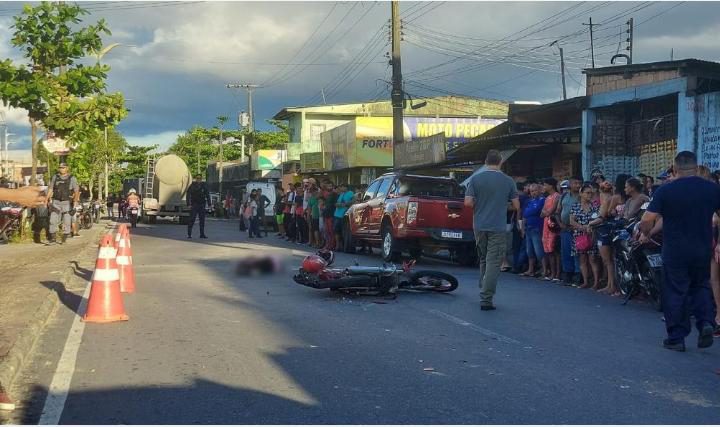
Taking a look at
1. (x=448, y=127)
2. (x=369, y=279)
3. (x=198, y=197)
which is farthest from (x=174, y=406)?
(x=448, y=127)

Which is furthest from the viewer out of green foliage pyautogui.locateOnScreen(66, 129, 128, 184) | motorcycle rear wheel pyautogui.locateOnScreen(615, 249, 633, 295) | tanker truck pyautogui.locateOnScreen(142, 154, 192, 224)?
tanker truck pyautogui.locateOnScreen(142, 154, 192, 224)

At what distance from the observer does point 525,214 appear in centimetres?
1416

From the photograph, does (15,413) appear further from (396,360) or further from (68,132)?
(68,132)

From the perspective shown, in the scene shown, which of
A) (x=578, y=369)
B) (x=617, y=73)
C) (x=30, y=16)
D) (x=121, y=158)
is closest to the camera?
(x=578, y=369)

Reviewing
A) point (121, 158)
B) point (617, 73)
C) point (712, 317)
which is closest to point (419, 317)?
point (712, 317)

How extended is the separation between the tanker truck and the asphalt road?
29.5 meters

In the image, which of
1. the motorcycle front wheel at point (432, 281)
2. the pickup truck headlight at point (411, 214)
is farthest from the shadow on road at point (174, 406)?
the pickup truck headlight at point (411, 214)

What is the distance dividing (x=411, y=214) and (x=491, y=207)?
230 inches

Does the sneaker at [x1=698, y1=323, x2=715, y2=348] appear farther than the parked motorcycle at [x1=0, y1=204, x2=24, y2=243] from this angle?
No

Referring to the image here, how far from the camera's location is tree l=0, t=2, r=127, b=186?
17.7m

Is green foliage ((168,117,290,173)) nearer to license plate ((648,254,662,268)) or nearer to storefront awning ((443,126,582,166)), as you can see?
storefront awning ((443,126,582,166))

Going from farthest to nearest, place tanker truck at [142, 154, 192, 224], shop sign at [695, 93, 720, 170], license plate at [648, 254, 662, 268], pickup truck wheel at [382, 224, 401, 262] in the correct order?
tanker truck at [142, 154, 192, 224]
pickup truck wheel at [382, 224, 401, 262]
shop sign at [695, 93, 720, 170]
license plate at [648, 254, 662, 268]

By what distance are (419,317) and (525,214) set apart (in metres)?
5.91

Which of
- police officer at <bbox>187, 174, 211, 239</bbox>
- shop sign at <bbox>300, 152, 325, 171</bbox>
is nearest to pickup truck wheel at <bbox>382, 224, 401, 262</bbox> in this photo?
police officer at <bbox>187, 174, 211, 239</bbox>
